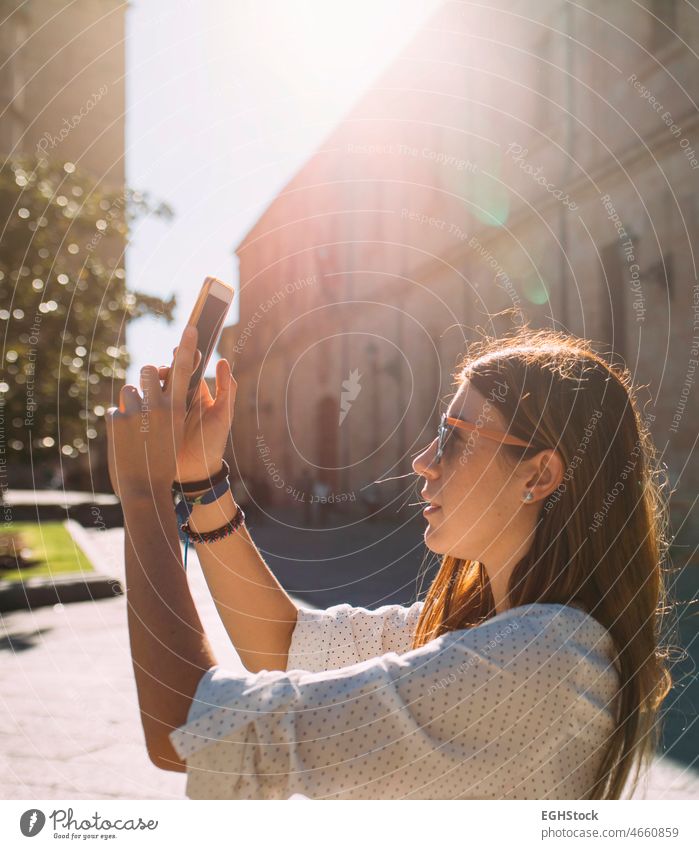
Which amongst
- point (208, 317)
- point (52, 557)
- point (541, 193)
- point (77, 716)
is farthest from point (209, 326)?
point (541, 193)

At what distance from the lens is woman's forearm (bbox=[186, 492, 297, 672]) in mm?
1481

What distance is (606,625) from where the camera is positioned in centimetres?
124

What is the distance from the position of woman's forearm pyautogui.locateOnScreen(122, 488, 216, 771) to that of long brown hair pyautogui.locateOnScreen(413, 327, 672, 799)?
1.95ft

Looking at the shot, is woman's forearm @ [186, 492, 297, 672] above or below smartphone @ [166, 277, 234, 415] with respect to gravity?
below

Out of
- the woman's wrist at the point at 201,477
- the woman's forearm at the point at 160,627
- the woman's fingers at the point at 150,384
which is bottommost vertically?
the woman's forearm at the point at 160,627

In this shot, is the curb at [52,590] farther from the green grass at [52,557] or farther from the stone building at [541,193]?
the stone building at [541,193]

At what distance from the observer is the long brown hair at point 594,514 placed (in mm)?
1270

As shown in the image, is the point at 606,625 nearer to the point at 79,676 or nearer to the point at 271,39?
the point at 271,39

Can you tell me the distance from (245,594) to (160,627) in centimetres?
63

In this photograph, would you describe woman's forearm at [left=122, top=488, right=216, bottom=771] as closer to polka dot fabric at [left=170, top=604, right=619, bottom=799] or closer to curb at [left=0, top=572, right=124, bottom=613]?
polka dot fabric at [left=170, top=604, right=619, bottom=799]

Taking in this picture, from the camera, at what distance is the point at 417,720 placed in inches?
38.2

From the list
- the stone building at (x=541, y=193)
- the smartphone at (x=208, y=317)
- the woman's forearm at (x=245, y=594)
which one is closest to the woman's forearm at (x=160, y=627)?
the smartphone at (x=208, y=317)

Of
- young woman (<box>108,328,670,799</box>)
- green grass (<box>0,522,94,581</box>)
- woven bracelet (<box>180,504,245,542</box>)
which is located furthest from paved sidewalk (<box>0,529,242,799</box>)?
young woman (<box>108,328,670,799</box>)

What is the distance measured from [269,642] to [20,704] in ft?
12.8
